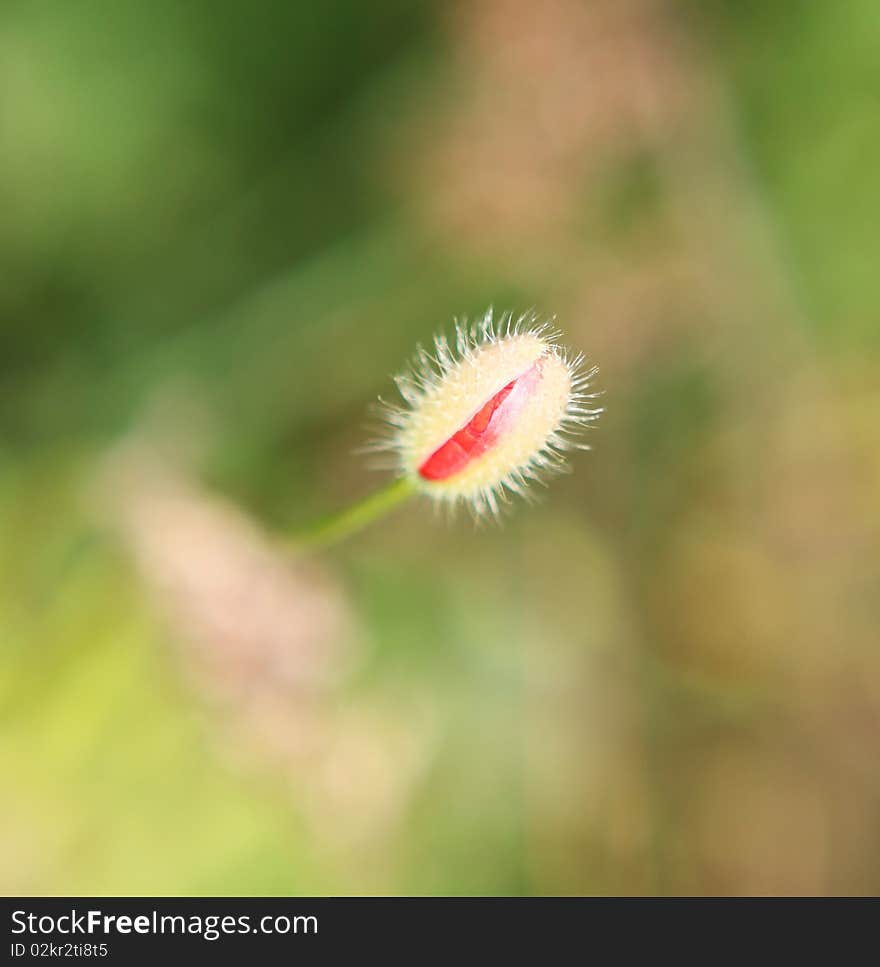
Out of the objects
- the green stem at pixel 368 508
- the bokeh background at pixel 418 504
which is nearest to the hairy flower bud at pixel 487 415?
the green stem at pixel 368 508

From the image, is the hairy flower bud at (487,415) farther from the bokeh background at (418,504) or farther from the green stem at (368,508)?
the bokeh background at (418,504)

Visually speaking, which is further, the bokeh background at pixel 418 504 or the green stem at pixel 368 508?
the bokeh background at pixel 418 504

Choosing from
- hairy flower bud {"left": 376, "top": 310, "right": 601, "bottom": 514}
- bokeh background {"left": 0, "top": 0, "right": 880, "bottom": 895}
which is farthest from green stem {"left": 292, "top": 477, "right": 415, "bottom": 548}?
bokeh background {"left": 0, "top": 0, "right": 880, "bottom": 895}

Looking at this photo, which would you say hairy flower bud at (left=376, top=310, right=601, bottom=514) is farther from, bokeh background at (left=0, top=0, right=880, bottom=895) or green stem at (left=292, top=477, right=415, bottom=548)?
bokeh background at (left=0, top=0, right=880, bottom=895)

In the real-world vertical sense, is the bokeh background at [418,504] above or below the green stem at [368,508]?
above

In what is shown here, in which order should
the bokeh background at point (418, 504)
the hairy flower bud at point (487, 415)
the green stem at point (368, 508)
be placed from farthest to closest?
the bokeh background at point (418, 504), the green stem at point (368, 508), the hairy flower bud at point (487, 415)

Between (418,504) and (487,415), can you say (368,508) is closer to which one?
(487,415)

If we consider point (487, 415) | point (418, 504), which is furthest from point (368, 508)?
point (418, 504)

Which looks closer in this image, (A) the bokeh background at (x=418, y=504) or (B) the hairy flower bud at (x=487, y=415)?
(B) the hairy flower bud at (x=487, y=415)

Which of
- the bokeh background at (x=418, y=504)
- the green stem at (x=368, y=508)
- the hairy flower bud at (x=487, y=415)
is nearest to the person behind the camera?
the hairy flower bud at (x=487, y=415)
